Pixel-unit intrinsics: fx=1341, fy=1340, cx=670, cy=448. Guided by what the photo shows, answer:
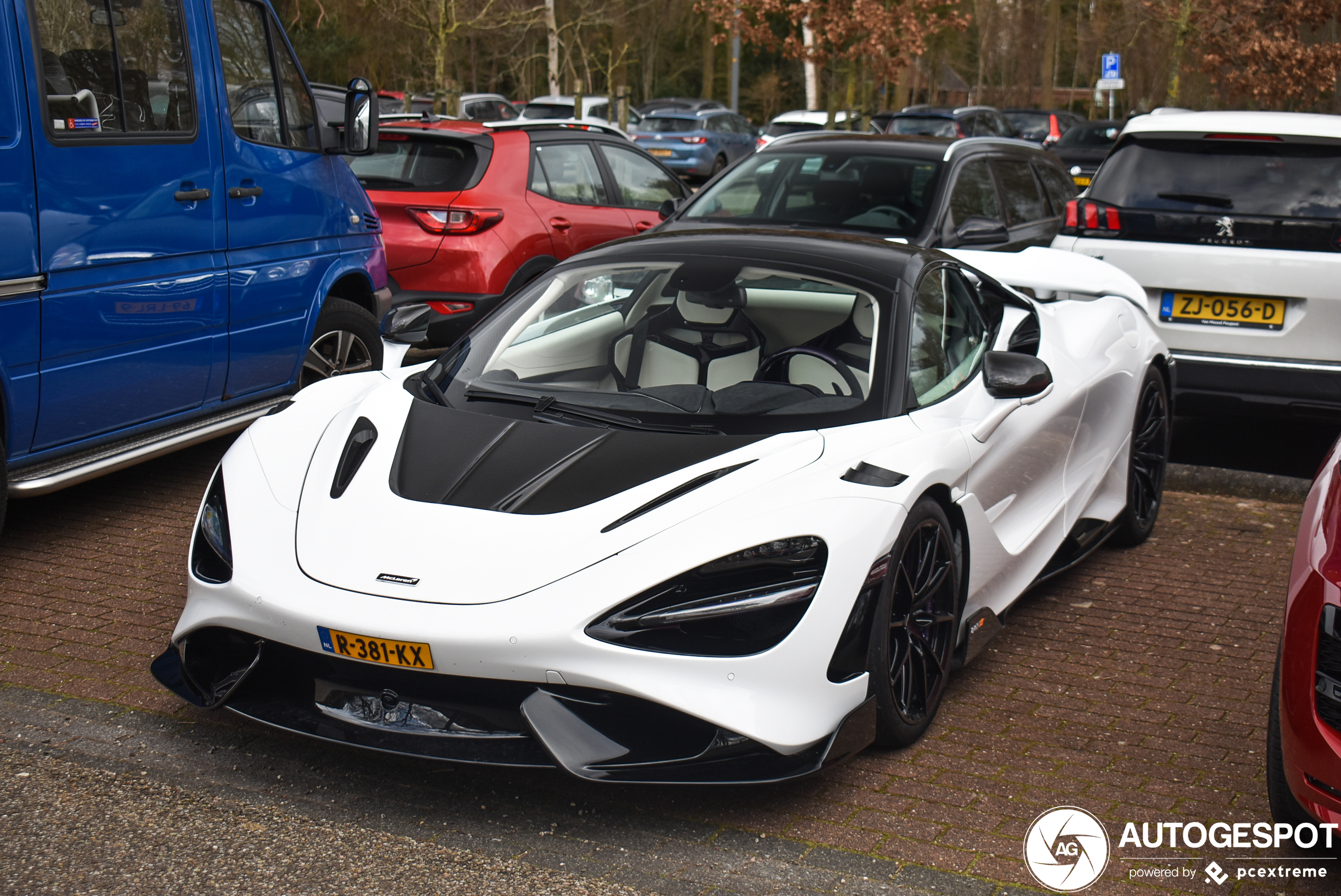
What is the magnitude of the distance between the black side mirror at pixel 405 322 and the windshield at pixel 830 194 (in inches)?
132

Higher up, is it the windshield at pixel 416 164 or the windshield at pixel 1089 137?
the windshield at pixel 416 164

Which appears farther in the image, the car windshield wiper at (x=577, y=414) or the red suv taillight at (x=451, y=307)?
the red suv taillight at (x=451, y=307)

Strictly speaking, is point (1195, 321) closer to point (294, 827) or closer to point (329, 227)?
point (329, 227)

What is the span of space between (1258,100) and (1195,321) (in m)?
26.6

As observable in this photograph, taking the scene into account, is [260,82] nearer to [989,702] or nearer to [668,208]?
[668,208]

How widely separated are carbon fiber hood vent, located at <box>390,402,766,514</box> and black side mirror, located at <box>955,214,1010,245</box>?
424 centimetres

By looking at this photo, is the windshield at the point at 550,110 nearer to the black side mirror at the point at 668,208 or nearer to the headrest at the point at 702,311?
the black side mirror at the point at 668,208

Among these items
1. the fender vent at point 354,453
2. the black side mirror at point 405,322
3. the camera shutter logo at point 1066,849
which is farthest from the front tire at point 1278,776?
the black side mirror at point 405,322

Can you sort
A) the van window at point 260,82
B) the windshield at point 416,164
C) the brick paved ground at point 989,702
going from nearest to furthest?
1. the brick paved ground at point 989,702
2. the van window at point 260,82
3. the windshield at point 416,164

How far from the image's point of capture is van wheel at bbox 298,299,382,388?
6840 mm

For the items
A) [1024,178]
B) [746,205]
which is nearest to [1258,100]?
[1024,178]

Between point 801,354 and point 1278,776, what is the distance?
191 centimetres

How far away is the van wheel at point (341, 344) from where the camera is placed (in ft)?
22.4

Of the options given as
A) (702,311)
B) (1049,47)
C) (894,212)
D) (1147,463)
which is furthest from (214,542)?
(1049,47)
